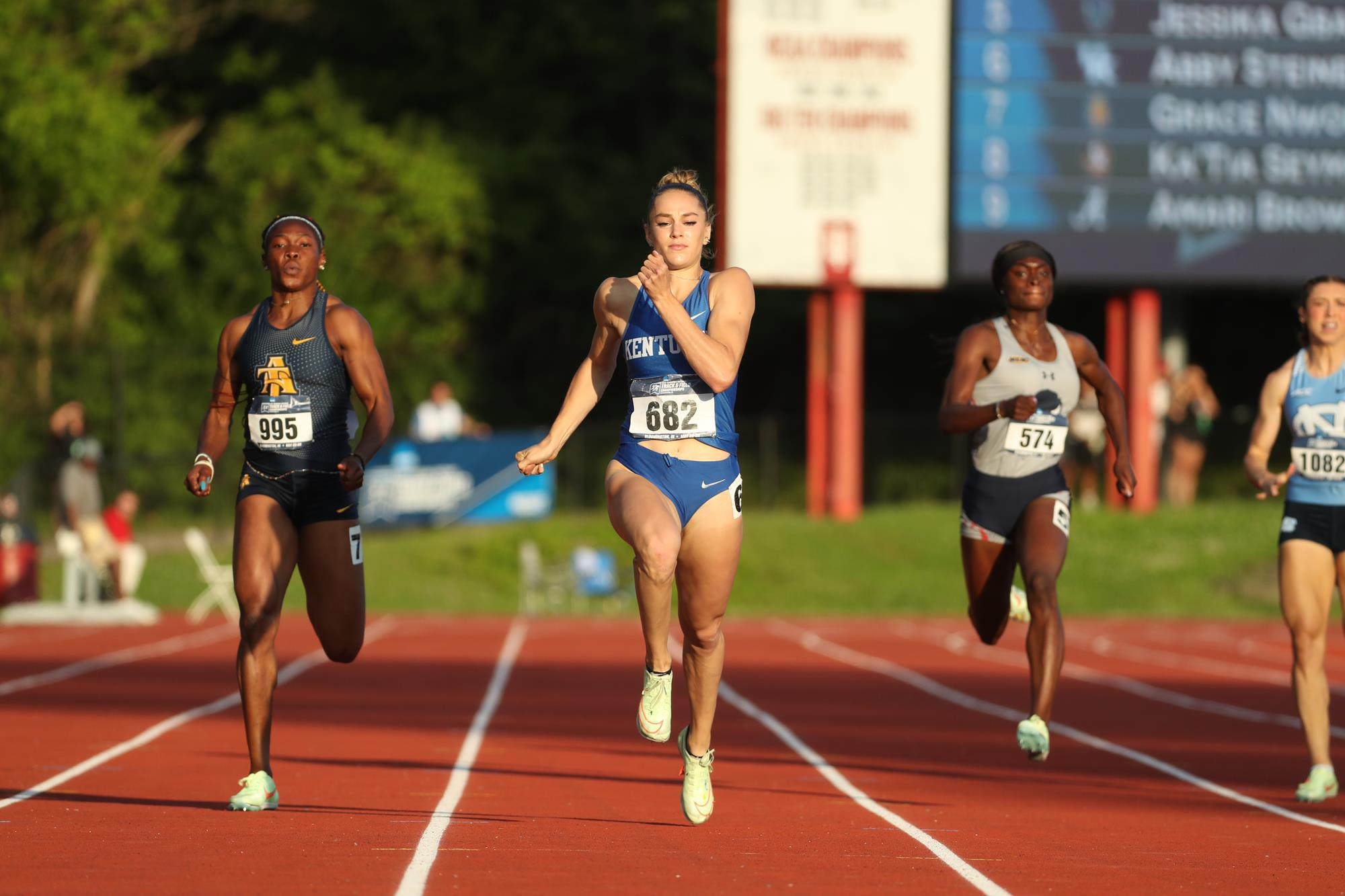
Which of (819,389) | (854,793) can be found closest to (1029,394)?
(854,793)

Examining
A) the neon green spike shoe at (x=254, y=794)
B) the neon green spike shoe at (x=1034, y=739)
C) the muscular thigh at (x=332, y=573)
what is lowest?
the neon green spike shoe at (x=254, y=794)

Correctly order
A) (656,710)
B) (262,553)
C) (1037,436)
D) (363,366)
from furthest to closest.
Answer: (1037,436)
(363,366)
(262,553)
(656,710)

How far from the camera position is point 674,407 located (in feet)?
24.8

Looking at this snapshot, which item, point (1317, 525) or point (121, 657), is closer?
point (1317, 525)

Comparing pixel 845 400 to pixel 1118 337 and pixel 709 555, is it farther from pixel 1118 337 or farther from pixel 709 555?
pixel 709 555

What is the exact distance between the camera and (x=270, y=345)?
822cm

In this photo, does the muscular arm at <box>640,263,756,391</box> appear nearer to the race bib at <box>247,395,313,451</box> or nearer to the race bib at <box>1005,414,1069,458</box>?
the race bib at <box>247,395,313,451</box>

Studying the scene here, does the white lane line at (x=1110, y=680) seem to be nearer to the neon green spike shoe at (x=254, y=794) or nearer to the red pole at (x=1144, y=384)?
the neon green spike shoe at (x=254, y=794)

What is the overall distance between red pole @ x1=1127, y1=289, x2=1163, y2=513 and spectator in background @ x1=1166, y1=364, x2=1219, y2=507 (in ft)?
1.67

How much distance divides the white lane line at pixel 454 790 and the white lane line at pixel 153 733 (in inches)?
37.4

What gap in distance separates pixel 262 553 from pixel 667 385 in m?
1.69

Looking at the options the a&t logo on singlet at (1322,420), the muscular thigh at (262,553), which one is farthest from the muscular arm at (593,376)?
the a&t logo on singlet at (1322,420)

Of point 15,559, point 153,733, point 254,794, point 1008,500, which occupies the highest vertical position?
point 1008,500

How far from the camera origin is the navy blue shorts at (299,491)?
8.15 metres
